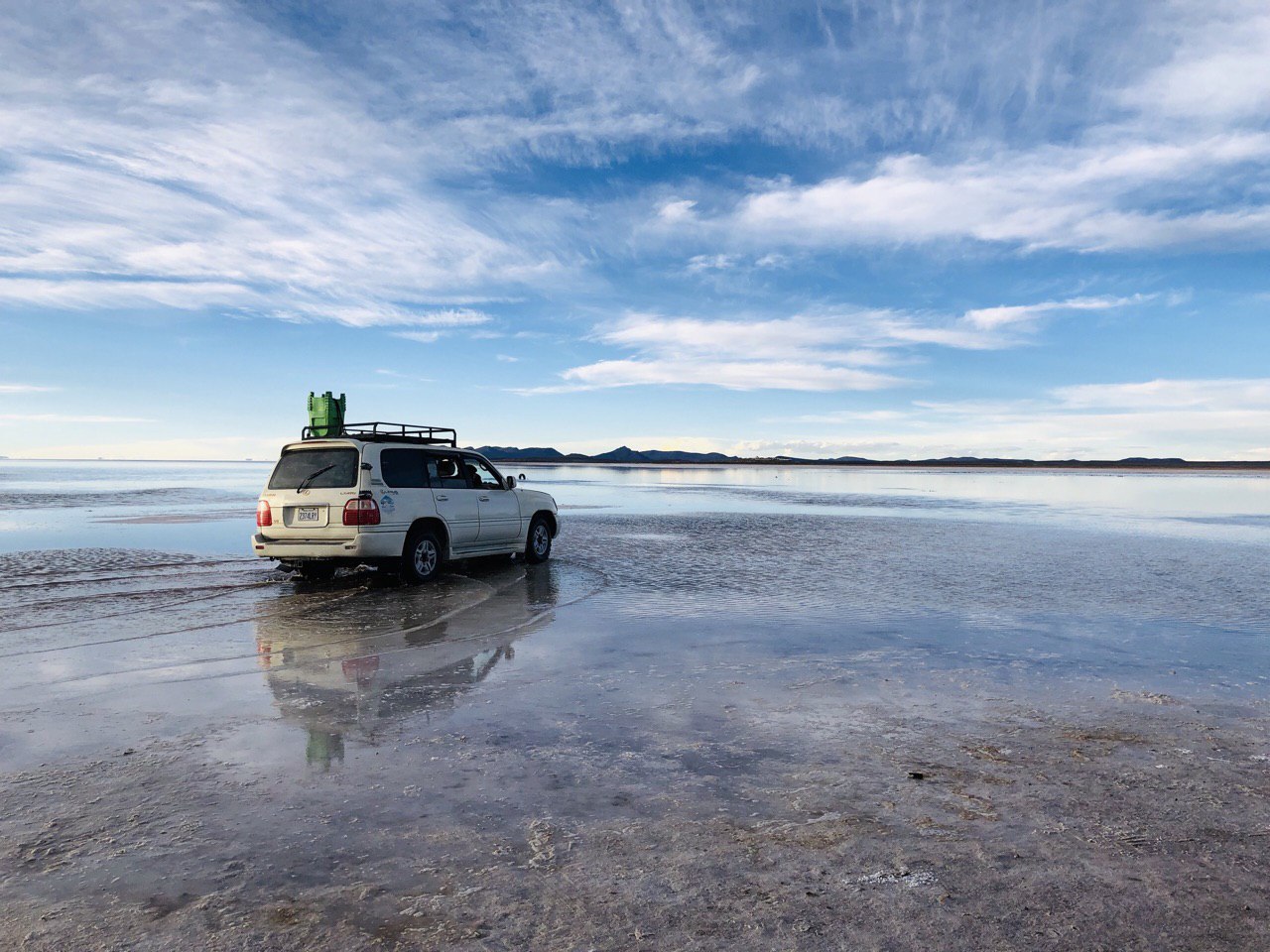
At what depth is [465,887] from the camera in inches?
137

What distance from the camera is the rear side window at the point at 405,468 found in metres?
12.2

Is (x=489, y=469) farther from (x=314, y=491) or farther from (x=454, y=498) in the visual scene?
(x=314, y=491)

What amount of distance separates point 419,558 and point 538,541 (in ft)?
10.1

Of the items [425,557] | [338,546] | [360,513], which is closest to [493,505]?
[425,557]

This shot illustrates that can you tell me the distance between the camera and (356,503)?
38.8 feet

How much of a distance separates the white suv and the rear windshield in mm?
14

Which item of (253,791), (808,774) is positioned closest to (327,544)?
(253,791)

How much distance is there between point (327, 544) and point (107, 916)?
8.93 m

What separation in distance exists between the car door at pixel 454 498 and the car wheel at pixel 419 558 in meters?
0.40

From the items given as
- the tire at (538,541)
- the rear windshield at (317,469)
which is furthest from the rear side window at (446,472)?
the tire at (538,541)

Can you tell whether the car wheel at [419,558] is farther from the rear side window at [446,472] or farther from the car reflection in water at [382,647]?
the rear side window at [446,472]

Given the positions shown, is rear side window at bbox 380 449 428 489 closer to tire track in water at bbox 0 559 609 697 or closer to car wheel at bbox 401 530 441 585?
car wheel at bbox 401 530 441 585

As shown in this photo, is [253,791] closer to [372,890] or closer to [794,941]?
[372,890]

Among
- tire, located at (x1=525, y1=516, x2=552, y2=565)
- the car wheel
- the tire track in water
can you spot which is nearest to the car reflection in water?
the tire track in water
